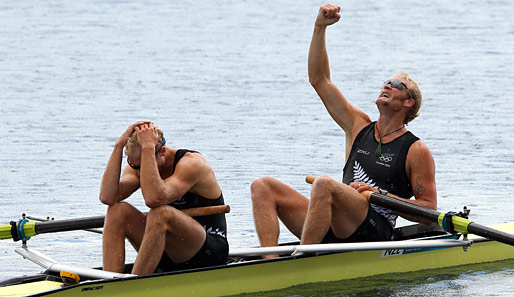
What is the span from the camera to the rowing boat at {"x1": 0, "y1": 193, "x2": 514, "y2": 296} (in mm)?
9070

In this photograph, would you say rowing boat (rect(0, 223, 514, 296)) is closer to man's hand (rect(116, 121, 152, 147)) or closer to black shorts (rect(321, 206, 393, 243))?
black shorts (rect(321, 206, 393, 243))

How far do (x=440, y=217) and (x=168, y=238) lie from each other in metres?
2.44

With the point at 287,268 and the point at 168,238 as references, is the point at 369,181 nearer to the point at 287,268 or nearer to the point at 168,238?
the point at 287,268

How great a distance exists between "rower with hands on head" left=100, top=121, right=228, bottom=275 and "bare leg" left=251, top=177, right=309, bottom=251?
0.59 metres

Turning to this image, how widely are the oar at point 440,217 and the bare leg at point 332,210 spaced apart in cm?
18

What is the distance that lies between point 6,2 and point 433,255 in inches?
1455

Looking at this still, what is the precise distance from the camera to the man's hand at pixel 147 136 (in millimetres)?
9078

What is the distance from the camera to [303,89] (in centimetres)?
2509

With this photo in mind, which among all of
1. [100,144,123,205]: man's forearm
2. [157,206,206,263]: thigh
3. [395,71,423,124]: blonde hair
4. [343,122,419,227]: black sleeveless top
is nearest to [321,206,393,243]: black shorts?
[343,122,419,227]: black sleeveless top

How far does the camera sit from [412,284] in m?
10.5

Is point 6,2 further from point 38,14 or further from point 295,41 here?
point 295,41

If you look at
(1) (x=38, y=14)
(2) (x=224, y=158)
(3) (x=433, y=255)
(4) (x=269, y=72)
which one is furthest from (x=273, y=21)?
(3) (x=433, y=255)

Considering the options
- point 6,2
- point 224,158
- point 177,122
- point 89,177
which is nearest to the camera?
point 89,177

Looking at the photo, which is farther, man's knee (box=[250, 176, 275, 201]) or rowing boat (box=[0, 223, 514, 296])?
man's knee (box=[250, 176, 275, 201])
